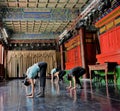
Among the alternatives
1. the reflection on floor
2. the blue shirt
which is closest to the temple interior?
the reflection on floor

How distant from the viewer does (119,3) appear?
795cm

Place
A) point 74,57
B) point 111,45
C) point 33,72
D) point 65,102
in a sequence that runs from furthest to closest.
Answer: point 74,57 < point 111,45 < point 33,72 < point 65,102

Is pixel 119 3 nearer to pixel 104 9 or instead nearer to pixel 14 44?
pixel 104 9

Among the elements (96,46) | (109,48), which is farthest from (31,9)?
(109,48)

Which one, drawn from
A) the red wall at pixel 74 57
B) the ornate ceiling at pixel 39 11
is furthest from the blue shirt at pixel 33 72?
the red wall at pixel 74 57

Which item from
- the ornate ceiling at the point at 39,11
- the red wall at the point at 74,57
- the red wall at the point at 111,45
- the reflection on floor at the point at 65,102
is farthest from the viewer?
the red wall at the point at 74,57

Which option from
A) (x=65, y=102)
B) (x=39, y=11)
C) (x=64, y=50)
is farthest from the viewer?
(x=64, y=50)

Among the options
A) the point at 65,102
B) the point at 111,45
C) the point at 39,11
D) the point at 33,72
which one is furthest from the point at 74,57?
the point at 65,102

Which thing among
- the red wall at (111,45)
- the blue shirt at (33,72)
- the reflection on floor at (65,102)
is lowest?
the reflection on floor at (65,102)

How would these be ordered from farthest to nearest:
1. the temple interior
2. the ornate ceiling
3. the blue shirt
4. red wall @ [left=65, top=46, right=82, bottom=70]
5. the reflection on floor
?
red wall @ [left=65, top=46, right=82, bottom=70], the ornate ceiling, the blue shirt, the temple interior, the reflection on floor

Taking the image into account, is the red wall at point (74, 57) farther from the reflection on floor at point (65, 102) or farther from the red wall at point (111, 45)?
the reflection on floor at point (65, 102)

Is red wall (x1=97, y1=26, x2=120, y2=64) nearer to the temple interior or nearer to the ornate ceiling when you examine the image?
the temple interior

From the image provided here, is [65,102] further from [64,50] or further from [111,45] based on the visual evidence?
[64,50]

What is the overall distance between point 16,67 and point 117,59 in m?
14.1
